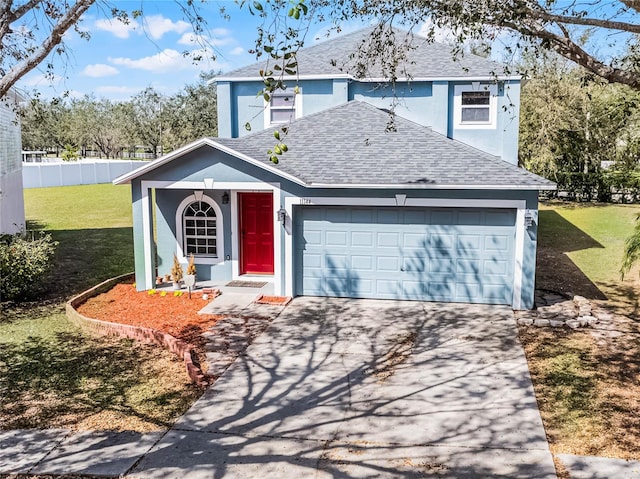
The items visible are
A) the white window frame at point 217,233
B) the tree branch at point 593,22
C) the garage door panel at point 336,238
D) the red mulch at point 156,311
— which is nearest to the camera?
the tree branch at point 593,22

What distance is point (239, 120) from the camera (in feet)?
66.2

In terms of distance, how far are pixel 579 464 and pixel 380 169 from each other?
29.8ft

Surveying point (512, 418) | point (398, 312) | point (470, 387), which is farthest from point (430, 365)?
point (398, 312)

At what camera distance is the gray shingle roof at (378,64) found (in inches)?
735

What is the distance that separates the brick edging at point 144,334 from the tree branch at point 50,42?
4.94 metres

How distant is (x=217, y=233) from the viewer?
1606 centimetres

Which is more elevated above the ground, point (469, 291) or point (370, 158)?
point (370, 158)

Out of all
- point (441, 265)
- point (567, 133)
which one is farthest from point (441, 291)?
point (567, 133)

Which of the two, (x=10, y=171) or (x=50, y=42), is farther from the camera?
(x=10, y=171)

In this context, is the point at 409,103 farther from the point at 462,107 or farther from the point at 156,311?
the point at 156,311

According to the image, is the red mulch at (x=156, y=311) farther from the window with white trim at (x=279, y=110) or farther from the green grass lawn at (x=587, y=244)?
the green grass lawn at (x=587, y=244)

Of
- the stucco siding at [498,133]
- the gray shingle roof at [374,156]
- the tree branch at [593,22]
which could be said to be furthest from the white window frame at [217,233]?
the tree branch at [593,22]

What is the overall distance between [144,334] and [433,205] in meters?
7.14

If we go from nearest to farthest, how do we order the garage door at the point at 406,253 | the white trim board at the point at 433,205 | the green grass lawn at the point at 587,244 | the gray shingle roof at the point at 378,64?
the white trim board at the point at 433,205
the garage door at the point at 406,253
the green grass lawn at the point at 587,244
the gray shingle roof at the point at 378,64
